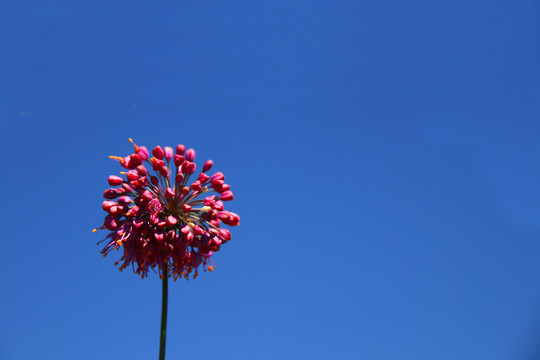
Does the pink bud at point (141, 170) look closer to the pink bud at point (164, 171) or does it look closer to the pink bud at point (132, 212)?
the pink bud at point (164, 171)

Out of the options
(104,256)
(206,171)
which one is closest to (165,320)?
(104,256)

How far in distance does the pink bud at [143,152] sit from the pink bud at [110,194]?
2.11ft

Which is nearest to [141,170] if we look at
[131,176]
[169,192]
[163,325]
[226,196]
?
[131,176]

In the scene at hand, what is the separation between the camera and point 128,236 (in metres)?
7.21

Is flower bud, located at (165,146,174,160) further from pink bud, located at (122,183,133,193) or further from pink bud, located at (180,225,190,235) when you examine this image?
pink bud, located at (180,225,190,235)

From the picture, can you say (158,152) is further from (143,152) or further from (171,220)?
(171,220)

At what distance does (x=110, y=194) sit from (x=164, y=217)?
85cm

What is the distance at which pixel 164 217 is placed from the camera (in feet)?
24.1

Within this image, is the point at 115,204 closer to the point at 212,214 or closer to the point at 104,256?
the point at 104,256

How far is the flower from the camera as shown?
7188mm

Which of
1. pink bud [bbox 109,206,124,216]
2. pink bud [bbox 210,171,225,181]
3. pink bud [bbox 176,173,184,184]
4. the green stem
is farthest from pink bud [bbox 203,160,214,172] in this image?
the green stem

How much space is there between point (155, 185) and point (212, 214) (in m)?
0.93

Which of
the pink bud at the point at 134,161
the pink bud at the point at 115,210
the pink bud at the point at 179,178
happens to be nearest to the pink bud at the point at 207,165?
the pink bud at the point at 179,178

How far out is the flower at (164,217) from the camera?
7188 mm
